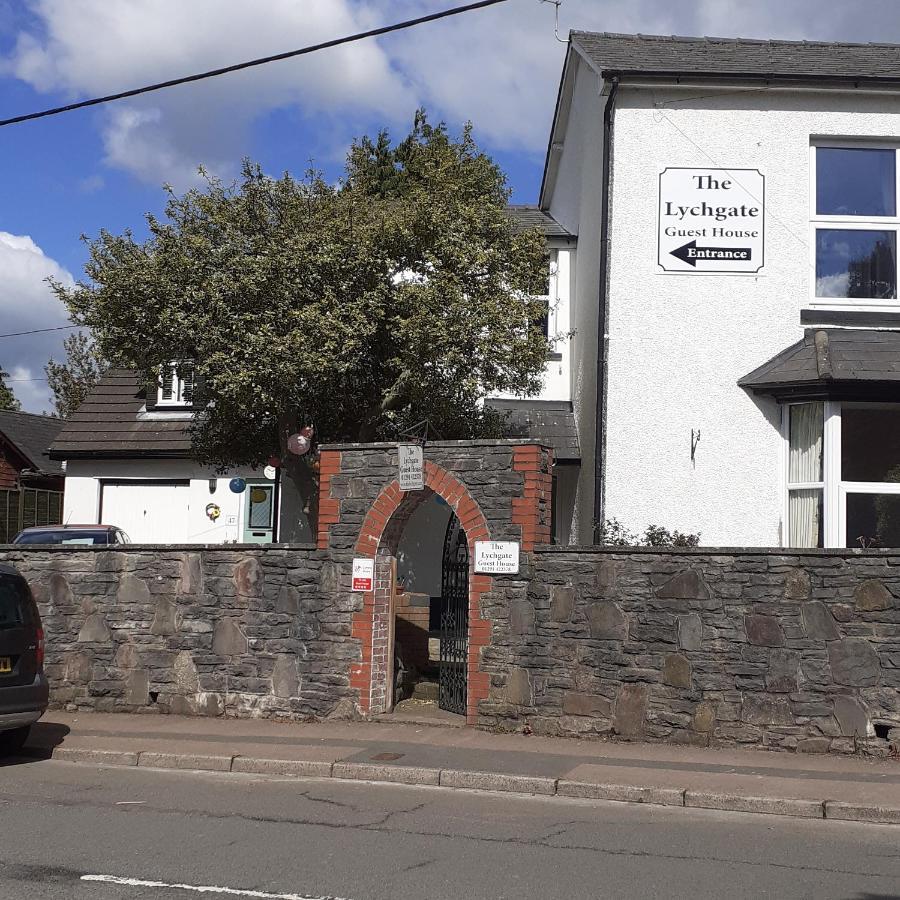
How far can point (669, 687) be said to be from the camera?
33.1 ft

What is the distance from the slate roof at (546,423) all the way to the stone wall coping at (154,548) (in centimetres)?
569

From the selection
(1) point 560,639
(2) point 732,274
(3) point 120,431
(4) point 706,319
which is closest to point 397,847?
(1) point 560,639

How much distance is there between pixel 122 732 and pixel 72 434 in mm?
11675

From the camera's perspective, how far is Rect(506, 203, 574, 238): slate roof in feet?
59.8

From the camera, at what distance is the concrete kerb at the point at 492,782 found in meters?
7.82

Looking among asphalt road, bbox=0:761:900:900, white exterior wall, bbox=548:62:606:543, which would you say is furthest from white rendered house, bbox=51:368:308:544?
asphalt road, bbox=0:761:900:900

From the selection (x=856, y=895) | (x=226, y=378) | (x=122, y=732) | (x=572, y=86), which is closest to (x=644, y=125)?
(x=572, y=86)

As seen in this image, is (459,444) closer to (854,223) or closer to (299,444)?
(299,444)

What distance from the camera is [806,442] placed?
13.9 metres

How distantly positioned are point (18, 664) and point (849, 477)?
31.9ft

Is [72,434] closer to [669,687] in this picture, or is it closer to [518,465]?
[518,465]

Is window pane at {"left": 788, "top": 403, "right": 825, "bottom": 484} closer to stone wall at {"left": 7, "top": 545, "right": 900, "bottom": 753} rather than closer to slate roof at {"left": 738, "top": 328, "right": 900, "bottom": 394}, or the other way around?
slate roof at {"left": 738, "top": 328, "right": 900, "bottom": 394}

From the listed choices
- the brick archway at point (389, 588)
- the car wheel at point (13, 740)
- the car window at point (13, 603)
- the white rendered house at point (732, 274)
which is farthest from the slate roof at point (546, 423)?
the car wheel at point (13, 740)

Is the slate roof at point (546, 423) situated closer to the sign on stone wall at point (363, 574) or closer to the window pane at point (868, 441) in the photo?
the window pane at point (868, 441)
